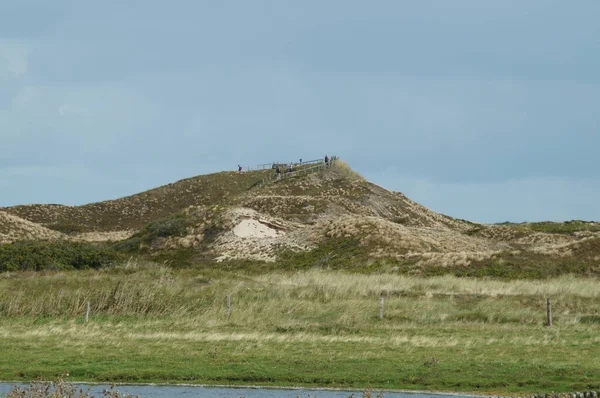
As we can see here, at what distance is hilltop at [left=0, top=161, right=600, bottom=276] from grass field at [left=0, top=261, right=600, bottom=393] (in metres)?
19.5

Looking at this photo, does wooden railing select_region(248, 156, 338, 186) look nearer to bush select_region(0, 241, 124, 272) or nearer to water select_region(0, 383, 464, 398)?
bush select_region(0, 241, 124, 272)

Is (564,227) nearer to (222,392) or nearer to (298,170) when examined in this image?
(298,170)

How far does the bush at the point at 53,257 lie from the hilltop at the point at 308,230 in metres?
21.4

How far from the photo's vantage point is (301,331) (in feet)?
121

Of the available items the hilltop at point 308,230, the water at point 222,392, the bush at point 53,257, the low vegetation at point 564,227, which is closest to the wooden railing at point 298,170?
the hilltop at point 308,230

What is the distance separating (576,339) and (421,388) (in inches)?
493

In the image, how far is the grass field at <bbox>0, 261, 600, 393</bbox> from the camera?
2581 centimetres

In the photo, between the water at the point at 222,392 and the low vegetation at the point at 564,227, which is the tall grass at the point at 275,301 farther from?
the low vegetation at the point at 564,227

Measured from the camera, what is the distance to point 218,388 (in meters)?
24.2

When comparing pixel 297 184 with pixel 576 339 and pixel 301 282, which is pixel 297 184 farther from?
pixel 576 339

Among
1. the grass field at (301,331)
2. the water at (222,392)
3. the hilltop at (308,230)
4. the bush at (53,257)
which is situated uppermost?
the hilltop at (308,230)

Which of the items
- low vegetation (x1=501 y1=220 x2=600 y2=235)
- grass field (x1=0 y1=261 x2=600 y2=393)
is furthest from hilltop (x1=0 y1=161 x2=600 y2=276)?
grass field (x1=0 y1=261 x2=600 y2=393)

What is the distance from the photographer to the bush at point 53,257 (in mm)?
59281

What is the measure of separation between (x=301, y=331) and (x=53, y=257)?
103 feet
